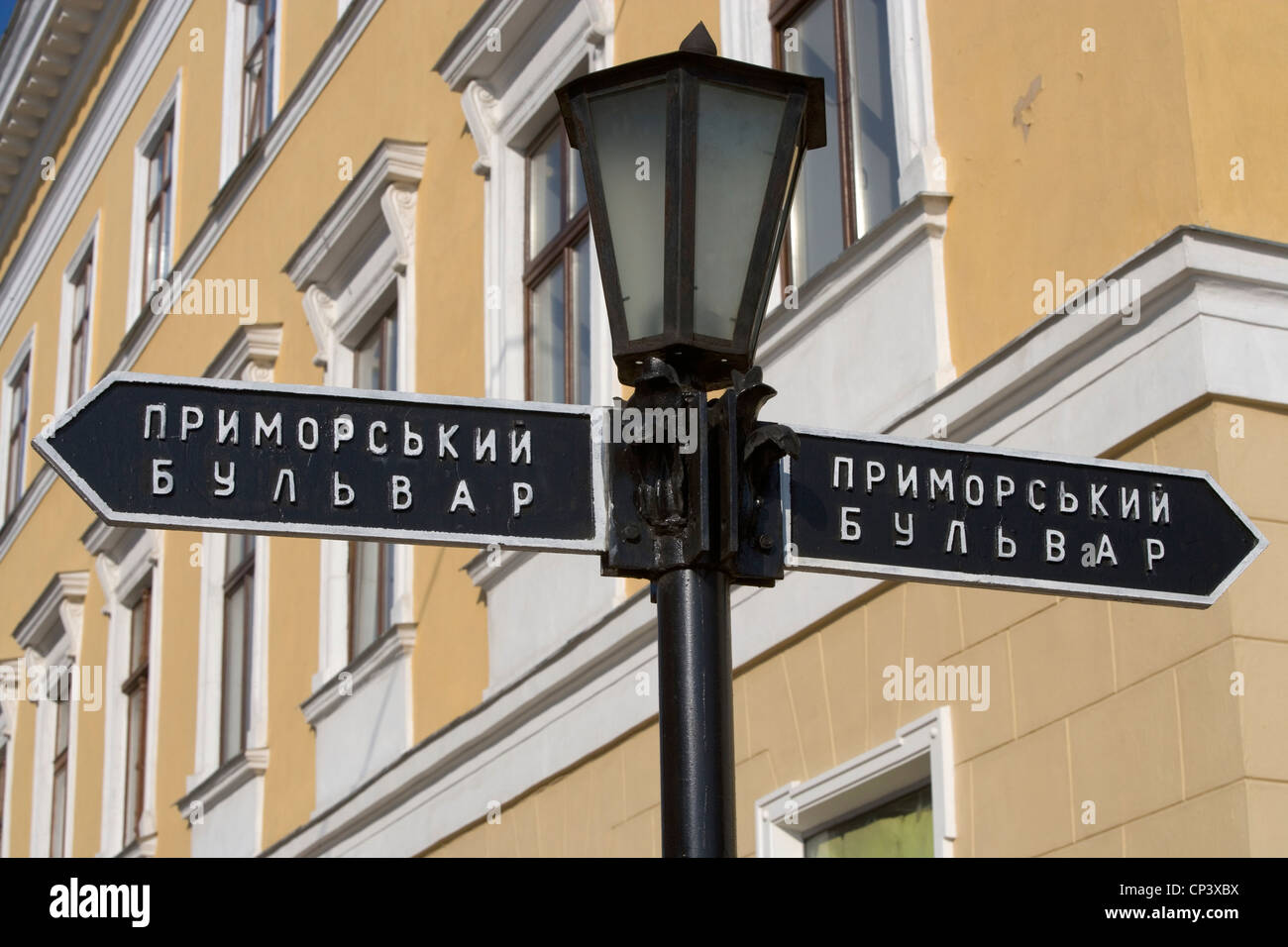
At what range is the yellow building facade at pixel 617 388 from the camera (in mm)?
5836

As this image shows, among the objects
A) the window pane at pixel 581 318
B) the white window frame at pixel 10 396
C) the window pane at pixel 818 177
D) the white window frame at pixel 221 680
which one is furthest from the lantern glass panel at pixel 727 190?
the white window frame at pixel 10 396

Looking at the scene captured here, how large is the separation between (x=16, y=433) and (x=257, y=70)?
281 inches

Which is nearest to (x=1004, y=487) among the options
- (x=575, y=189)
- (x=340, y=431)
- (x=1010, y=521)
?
(x=1010, y=521)

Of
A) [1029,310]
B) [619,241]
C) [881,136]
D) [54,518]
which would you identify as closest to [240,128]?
[54,518]

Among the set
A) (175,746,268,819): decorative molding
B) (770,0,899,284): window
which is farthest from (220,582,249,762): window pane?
(770,0,899,284): window

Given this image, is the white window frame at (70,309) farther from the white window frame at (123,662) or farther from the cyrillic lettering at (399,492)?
the cyrillic lettering at (399,492)

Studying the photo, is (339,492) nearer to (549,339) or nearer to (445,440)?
(445,440)

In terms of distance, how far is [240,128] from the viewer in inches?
594

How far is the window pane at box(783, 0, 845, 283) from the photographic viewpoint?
7723 mm

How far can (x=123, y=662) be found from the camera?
15727 millimetres

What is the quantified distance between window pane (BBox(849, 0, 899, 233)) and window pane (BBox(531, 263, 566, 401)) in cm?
248

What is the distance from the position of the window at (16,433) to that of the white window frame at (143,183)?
3.52 meters

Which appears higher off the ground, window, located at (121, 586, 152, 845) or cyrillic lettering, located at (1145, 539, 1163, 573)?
window, located at (121, 586, 152, 845)

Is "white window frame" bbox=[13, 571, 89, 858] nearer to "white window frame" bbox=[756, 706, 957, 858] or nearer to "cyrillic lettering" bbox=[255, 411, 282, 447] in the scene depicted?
"white window frame" bbox=[756, 706, 957, 858]
